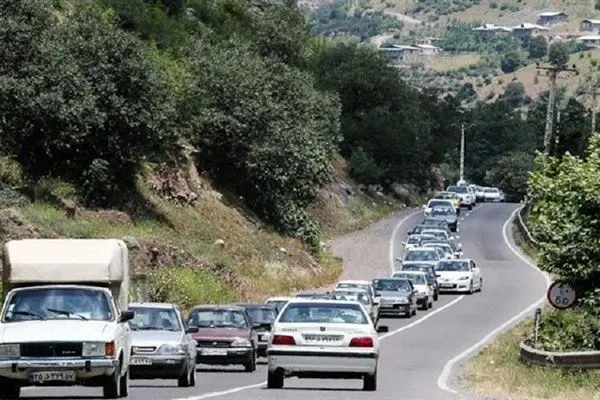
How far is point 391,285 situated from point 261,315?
747 inches

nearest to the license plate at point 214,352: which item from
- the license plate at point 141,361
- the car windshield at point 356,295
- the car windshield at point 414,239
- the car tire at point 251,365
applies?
the car tire at point 251,365

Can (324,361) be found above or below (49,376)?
below

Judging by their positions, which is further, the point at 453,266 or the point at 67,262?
the point at 453,266

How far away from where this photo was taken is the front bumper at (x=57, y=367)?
74.9 feet

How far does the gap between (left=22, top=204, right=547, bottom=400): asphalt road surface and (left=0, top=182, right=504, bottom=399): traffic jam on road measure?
461mm

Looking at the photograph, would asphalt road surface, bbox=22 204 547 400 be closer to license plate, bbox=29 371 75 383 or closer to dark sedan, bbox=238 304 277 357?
dark sedan, bbox=238 304 277 357

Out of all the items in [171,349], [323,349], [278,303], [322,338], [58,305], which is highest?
[58,305]

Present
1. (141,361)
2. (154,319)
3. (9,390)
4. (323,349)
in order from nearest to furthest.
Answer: (9,390) → (323,349) → (141,361) → (154,319)

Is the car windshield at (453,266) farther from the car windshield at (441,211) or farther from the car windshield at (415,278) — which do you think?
the car windshield at (441,211)

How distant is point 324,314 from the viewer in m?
28.6

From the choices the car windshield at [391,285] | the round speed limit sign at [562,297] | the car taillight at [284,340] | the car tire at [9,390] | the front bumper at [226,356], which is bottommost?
the car windshield at [391,285]

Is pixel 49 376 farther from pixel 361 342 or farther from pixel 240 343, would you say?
pixel 240 343

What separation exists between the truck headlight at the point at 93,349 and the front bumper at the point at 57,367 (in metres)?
0.06

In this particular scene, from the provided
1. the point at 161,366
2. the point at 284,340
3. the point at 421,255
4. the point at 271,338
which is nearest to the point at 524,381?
the point at 284,340
